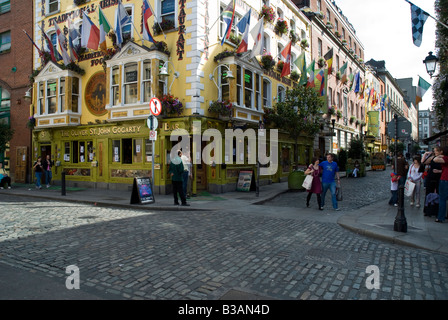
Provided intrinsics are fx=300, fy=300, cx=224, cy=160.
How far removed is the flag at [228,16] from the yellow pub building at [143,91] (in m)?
0.37

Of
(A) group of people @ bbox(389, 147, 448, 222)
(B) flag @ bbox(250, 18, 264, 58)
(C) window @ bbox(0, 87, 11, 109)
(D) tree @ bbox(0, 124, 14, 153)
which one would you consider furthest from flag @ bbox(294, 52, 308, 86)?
(C) window @ bbox(0, 87, 11, 109)

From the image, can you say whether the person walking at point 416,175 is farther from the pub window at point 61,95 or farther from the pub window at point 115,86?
the pub window at point 61,95

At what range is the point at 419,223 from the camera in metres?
7.58

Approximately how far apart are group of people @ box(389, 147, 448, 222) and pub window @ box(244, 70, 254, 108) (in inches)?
318

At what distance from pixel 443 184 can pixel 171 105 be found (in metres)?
10.3

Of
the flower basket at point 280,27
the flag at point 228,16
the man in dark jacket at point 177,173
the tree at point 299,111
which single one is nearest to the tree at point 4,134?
the man in dark jacket at point 177,173

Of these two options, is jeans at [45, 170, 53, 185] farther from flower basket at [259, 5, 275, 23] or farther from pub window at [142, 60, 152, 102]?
flower basket at [259, 5, 275, 23]

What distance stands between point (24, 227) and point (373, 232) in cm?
785

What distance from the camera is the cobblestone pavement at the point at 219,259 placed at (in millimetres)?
3678

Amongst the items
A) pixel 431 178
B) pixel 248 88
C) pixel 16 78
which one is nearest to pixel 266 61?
pixel 248 88

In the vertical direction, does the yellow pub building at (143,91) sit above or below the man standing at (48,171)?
above
